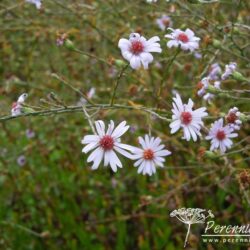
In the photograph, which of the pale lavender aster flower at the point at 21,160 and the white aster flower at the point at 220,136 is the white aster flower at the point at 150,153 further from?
the pale lavender aster flower at the point at 21,160

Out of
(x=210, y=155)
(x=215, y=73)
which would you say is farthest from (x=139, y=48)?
(x=215, y=73)

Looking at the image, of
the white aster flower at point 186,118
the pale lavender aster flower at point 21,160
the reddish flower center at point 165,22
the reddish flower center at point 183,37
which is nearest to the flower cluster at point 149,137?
the white aster flower at point 186,118

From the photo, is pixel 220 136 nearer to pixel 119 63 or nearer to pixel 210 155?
pixel 210 155

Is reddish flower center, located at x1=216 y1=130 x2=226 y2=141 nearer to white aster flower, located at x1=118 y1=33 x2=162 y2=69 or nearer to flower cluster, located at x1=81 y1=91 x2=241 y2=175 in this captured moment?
flower cluster, located at x1=81 y1=91 x2=241 y2=175

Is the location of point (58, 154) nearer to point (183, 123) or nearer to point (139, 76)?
point (139, 76)

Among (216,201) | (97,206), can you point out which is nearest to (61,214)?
(97,206)

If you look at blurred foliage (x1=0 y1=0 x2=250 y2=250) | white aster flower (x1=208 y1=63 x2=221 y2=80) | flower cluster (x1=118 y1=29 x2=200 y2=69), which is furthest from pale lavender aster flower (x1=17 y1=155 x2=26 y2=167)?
flower cluster (x1=118 y1=29 x2=200 y2=69)
